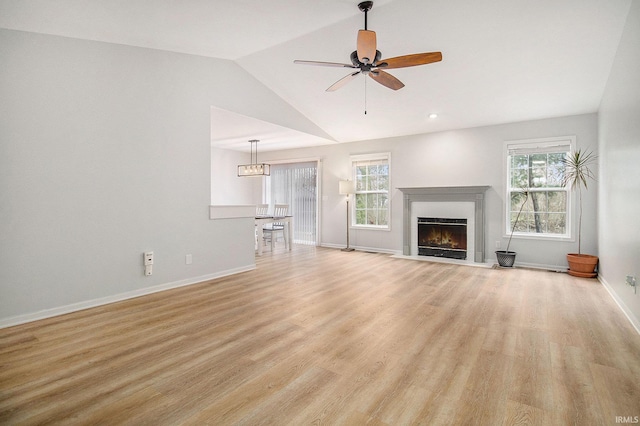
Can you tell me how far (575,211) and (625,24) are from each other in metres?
2.86

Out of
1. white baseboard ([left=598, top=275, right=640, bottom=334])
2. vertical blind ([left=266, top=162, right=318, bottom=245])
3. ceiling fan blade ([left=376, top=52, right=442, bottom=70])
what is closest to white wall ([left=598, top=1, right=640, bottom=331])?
white baseboard ([left=598, top=275, right=640, bottom=334])

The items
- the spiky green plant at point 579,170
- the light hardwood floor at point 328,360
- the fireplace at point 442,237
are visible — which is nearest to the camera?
the light hardwood floor at point 328,360

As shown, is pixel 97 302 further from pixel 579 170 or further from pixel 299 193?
pixel 579 170

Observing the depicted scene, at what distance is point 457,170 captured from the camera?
614 centimetres

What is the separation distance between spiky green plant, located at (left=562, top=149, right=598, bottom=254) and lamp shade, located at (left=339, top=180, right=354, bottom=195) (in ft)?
12.6

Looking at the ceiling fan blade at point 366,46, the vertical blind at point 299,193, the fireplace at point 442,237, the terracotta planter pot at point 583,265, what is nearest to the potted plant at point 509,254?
the fireplace at point 442,237

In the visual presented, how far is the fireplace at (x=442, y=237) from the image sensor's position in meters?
6.09

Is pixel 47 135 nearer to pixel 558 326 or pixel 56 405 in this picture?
pixel 56 405

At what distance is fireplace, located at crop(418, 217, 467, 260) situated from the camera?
6.09 metres

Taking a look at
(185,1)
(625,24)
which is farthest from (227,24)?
(625,24)

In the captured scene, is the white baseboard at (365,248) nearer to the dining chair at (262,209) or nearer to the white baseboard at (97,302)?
the dining chair at (262,209)

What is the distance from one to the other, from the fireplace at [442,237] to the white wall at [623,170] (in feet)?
6.90

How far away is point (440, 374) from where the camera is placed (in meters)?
2.07

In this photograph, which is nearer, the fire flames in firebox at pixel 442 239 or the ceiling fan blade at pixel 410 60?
the ceiling fan blade at pixel 410 60
